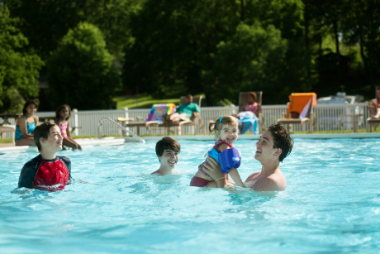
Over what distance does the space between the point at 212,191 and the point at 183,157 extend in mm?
4095

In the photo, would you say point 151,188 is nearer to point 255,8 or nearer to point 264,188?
point 264,188

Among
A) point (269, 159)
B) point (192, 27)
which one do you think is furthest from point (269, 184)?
→ point (192, 27)

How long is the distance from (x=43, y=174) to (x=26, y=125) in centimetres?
508

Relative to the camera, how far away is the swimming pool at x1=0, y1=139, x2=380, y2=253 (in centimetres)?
290

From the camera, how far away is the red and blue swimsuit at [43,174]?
4387 millimetres

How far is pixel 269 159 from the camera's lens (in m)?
4.15

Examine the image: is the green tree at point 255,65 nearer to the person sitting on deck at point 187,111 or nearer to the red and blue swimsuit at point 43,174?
the person sitting on deck at point 187,111

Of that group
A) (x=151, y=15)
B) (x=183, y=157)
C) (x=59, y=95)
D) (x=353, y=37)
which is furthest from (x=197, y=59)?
(x=183, y=157)

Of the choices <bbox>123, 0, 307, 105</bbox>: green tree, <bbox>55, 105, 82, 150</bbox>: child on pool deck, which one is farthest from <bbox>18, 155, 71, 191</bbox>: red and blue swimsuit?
<bbox>123, 0, 307, 105</bbox>: green tree

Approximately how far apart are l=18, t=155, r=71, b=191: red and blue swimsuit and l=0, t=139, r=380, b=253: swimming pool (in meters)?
0.10

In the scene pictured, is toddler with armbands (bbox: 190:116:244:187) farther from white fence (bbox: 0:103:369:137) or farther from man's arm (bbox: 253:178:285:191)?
white fence (bbox: 0:103:369:137)

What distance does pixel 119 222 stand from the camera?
3.51m

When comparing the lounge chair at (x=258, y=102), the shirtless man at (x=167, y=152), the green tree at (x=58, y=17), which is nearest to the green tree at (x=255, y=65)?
the green tree at (x=58, y=17)

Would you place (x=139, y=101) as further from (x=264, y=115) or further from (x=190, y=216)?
→ (x=190, y=216)
